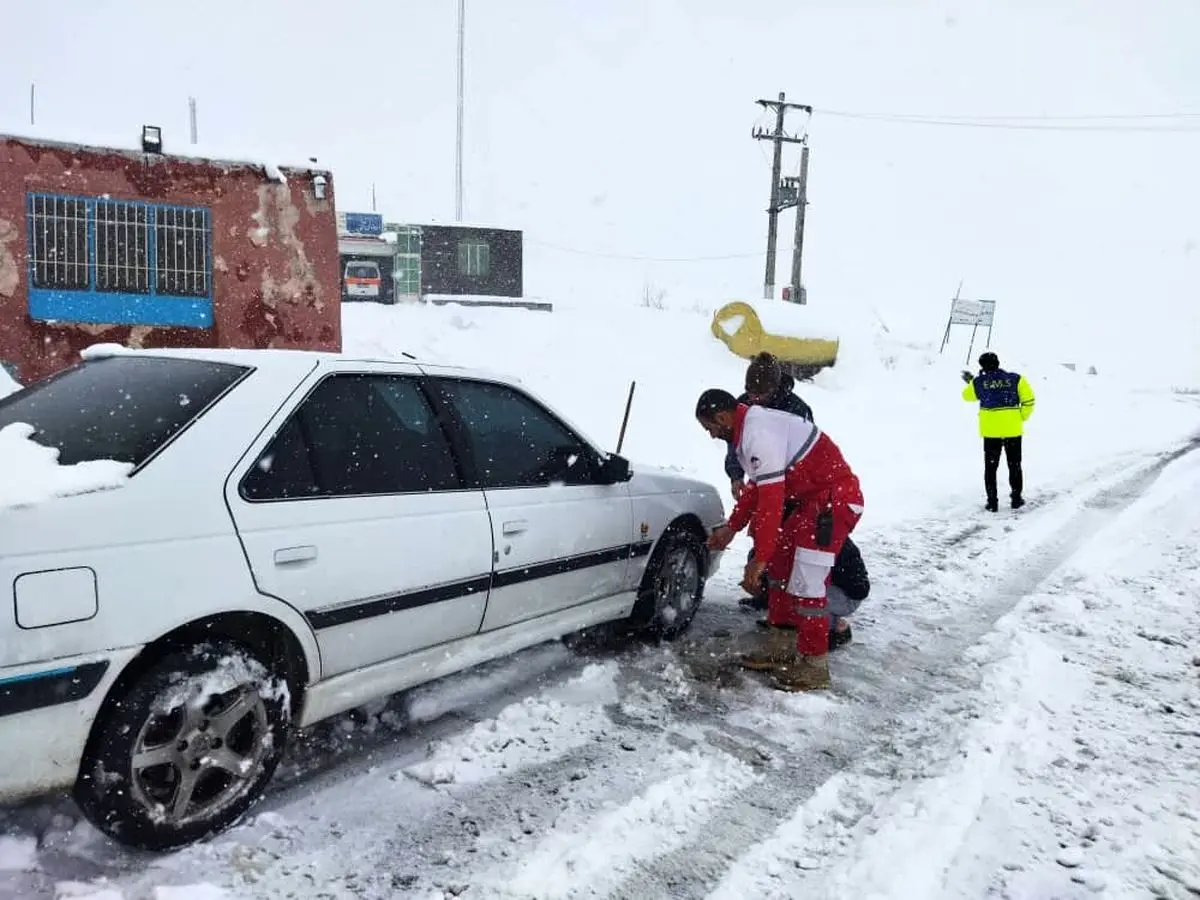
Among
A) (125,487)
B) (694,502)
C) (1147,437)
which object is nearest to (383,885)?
(125,487)

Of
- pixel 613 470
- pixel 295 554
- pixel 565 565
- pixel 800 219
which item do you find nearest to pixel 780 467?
pixel 613 470

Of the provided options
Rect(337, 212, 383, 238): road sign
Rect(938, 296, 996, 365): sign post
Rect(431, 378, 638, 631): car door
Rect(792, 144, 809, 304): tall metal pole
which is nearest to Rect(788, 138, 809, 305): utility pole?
Rect(792, 144, 809, 304): tall metal pole

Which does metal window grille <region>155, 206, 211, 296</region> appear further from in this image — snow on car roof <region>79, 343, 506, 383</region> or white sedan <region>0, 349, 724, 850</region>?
white sedan <region>0, 349, 724, 850</region>

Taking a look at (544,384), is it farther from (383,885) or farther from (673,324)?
(383,885)

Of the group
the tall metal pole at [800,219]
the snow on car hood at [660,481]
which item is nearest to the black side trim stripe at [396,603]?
the snow on car hood at [660,481]

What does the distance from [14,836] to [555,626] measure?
2.10 metres

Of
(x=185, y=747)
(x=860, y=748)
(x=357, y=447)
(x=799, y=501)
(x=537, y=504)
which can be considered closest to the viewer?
(x=185, y=747)

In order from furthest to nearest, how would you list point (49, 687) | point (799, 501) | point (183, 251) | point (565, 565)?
point (183, 251), point (799, 501), point (565, 565), point (49, 687)

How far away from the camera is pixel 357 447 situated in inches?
126

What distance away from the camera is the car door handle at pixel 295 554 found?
9.07 ft

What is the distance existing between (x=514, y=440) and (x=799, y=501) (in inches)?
59.8

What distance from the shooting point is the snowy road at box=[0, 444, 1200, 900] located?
265 centimetres

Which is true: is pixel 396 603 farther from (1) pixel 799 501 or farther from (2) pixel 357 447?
(1) pixel 799 501

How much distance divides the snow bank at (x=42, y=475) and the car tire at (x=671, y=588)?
9.12 feet
